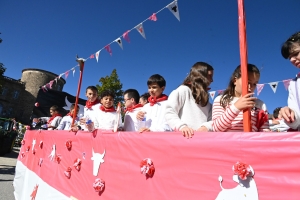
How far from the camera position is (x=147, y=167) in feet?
4.94

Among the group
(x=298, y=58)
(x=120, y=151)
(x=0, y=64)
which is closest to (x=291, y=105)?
(x=298, y=58)

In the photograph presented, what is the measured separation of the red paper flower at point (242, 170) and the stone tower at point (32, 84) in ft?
116

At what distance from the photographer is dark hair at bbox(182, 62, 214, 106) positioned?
1906 mm

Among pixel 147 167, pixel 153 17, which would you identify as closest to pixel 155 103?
pixel 147 167

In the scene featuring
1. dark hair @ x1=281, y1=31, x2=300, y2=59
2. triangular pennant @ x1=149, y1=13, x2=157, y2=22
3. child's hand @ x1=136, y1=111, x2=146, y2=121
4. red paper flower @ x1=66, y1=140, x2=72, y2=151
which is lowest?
red paper flower @ x1=66, y1=140, x2=72, y2=151

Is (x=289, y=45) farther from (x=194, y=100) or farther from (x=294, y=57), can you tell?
(x=194, y=100)

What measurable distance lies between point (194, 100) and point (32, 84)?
38.5 metres

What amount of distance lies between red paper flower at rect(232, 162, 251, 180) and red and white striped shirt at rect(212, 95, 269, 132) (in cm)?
36

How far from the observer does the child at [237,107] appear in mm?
1313

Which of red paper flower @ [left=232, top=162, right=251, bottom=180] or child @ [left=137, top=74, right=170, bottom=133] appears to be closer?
red paper flower @ [left=232, top=162, right=251, bottom=180]

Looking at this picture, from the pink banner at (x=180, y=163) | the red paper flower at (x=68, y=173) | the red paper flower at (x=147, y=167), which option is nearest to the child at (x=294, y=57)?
the pink banner at (x=180, y=163)

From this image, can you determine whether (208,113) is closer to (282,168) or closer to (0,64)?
(282,168)

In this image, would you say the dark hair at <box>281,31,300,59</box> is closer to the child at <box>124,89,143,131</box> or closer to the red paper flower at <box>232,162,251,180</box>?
the red paper flower at <box>232,162,251,180</box>

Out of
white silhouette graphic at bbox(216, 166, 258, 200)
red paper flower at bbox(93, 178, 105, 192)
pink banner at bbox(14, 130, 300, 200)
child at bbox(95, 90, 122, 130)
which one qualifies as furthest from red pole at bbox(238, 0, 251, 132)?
child at bbox(95, 90, 122, 130)
